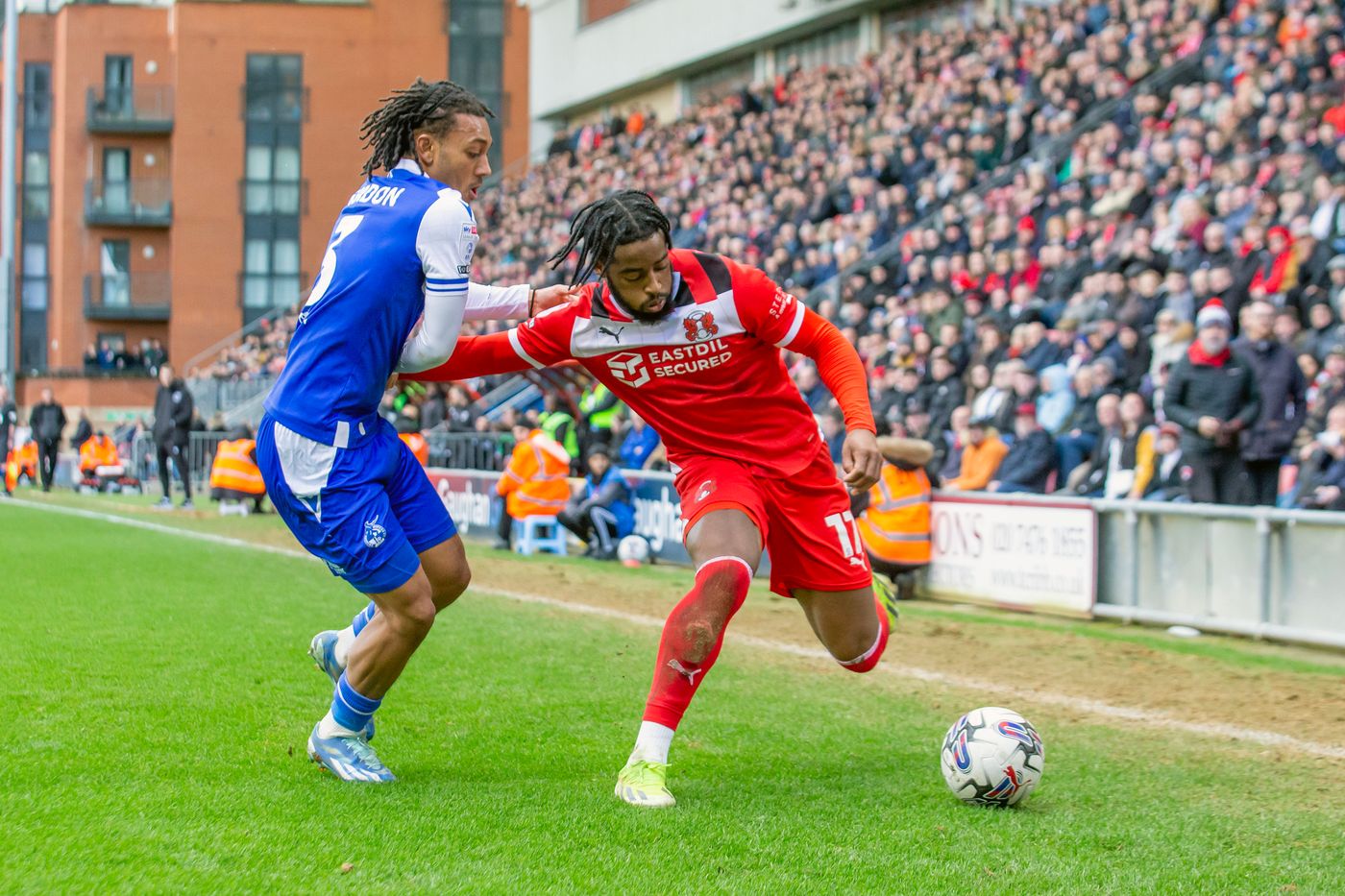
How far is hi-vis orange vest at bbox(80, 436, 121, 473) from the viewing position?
28297 mm

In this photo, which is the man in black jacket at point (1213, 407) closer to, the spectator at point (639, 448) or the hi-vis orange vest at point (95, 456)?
the spectator at point (639, 448)

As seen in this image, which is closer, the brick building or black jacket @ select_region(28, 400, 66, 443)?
black jacket @ select_region(28, 400, 66, 443)

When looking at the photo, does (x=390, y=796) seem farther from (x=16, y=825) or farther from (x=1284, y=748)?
(x=1284, y=748)

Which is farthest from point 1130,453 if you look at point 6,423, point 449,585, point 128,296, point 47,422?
point 128,296

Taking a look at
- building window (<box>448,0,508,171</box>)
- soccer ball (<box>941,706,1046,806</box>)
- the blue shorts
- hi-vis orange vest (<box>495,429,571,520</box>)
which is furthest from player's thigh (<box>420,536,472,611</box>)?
building window (<box>448,0,508,171</box>)

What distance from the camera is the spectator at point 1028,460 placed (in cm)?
1312

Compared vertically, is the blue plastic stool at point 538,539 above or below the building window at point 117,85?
below

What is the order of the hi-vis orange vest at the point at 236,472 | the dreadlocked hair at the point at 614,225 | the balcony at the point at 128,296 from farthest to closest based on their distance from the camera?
the balcony at the point at 128,296 → the hi-vis orange vest at the point at 236,472 → the dreadlocked hair at the point at 614,225

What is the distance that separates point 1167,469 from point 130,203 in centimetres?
4472

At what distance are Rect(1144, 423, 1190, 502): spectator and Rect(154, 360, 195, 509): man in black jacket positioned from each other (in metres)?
14.5

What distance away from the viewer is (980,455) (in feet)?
44.4

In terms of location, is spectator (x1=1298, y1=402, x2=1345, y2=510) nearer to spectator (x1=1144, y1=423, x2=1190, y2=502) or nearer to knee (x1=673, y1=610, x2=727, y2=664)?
spectator (x1=1144, y1=423, x2=1190, y2=502)

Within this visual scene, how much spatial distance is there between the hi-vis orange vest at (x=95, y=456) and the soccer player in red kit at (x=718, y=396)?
82.1 ft

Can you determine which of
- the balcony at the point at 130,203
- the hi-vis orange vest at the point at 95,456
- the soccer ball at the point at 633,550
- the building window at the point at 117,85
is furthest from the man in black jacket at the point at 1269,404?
the building window at the point at 117,85
